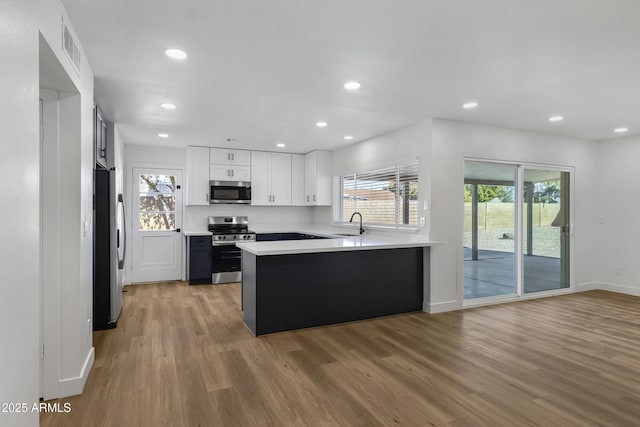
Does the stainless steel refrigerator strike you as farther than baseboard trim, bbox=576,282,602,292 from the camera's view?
No

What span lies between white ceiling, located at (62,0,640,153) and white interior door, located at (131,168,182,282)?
1937 mm

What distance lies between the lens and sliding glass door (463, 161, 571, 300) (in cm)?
488

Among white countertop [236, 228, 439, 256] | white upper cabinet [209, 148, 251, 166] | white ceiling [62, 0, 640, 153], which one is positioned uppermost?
white ceiling [62, 0, 640, 153]

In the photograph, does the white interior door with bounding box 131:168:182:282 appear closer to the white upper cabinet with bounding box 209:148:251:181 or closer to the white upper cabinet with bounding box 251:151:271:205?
the white upper cabinet with bounding box 209:148:251:181

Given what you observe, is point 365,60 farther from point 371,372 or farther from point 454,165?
point 371,372

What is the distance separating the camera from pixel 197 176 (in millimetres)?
6387

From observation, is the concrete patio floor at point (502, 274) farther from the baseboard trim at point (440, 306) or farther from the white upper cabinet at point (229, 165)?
the white upper cabinet at point (229, 165)

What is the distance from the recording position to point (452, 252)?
4.58m

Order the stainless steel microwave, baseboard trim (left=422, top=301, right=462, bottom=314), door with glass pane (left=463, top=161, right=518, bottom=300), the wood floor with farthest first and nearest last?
1. the stainless steel microwave
2. door with glass pane (left=463, top=161, right=518, bottom=300)
3. baseboard trim (left=422, top=301, right=462, bottom=314)
4. the wood floor

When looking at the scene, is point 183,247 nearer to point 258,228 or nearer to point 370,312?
point 258,228

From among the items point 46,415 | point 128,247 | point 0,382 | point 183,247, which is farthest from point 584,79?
point 128,247

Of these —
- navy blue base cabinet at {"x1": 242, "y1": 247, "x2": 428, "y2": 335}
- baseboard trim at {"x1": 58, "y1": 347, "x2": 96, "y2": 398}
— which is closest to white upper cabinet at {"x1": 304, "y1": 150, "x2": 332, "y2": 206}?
navy blue base cabinet at {"x1": 242, "y1": 247, "x2": 428, "y2": 335}

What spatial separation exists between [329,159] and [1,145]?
231 inches

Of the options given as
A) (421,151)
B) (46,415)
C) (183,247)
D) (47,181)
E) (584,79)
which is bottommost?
(46,415)
